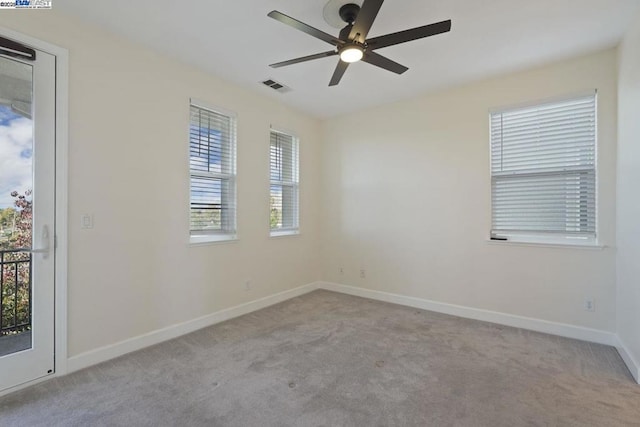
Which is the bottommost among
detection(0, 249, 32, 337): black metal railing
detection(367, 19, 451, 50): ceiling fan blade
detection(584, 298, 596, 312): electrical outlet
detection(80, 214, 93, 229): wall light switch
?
detection(584, 298, 596, 312): electrical outlet

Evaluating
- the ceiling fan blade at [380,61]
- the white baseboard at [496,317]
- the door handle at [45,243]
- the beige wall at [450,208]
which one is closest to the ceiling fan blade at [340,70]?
the ceiling fan blade at [380,61]

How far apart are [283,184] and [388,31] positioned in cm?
244

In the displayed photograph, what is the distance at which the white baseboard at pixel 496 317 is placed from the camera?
2865 millimetres

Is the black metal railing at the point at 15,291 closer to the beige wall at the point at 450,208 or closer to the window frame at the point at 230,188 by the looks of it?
the window frame at the point at 230,188

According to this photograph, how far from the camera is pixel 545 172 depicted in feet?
10.2

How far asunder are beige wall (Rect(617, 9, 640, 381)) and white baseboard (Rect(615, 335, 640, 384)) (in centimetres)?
2

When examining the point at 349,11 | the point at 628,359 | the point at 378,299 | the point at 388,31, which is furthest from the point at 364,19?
the point at 378,299

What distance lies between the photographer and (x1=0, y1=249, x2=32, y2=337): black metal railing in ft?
6.78

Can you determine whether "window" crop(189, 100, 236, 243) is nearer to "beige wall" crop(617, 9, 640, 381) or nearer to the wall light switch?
the wall light switch

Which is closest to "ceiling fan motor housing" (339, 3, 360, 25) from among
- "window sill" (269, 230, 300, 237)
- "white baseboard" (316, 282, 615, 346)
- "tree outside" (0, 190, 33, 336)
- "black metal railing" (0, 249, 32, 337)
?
"tree outside" (0, 190, 33, 336)

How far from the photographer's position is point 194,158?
10.6 feet

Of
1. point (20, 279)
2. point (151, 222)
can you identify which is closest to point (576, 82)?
point (151, 222)

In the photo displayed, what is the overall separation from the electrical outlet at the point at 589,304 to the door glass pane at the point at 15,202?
4741 mm

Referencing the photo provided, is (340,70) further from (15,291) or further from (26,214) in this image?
(15,291)
